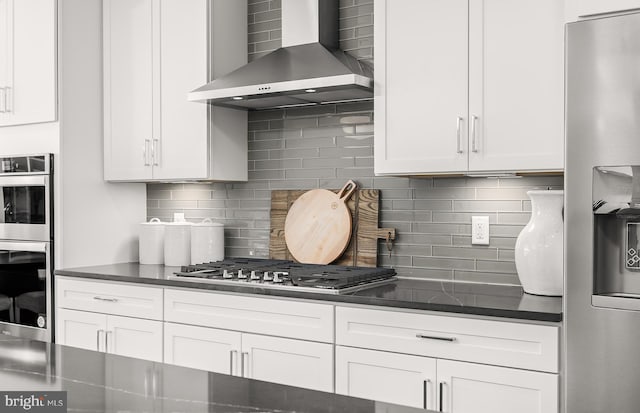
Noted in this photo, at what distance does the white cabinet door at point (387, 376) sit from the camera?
2576mm

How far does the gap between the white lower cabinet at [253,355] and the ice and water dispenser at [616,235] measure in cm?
111

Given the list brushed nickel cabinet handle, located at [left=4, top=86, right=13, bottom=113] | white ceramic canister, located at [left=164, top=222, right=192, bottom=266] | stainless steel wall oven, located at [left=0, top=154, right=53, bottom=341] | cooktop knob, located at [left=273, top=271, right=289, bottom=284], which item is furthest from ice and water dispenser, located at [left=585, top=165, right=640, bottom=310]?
brushed nickel cabinet handle, located at [left=4, top=86, right=13, bottom=113]

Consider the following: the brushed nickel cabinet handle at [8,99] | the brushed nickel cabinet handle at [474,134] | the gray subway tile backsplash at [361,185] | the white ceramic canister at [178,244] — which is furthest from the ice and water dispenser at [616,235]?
the brushed nickel cabinet handle at [8,99]

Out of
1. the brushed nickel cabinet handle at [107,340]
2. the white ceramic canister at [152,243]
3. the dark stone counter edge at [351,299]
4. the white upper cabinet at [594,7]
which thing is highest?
the white upper cabinet at [594,7]

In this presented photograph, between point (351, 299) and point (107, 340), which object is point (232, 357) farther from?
point (107, 340)

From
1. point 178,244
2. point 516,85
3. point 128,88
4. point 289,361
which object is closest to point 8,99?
point 128,88

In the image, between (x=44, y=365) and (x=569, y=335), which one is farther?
(x=569, y=335)

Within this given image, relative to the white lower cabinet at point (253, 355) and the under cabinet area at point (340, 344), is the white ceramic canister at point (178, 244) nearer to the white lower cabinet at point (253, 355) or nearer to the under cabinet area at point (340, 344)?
the under cabinet area at point (340, 344)

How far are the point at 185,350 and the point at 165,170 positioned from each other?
41.8 inches

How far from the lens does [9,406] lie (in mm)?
1146

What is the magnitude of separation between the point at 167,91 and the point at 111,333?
1334mm

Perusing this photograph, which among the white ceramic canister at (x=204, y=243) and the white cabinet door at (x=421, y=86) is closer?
the white cabinet door at (x=421, y=86)

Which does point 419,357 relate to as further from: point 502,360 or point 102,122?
point 102,122

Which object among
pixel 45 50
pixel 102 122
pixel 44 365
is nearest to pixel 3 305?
pixel 102 122
